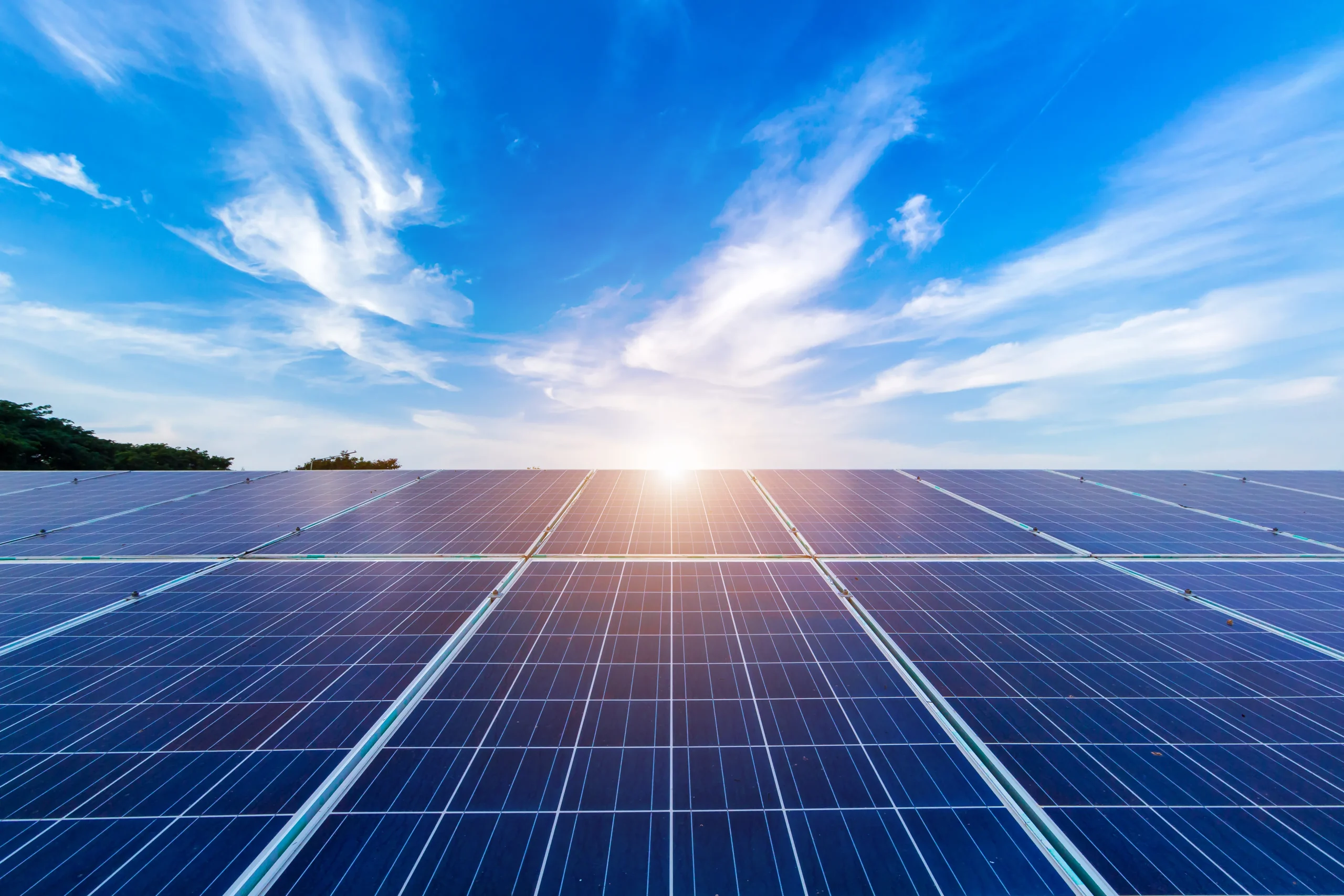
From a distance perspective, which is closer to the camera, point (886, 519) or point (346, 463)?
point (886, 519)

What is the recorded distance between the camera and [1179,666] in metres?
7.62

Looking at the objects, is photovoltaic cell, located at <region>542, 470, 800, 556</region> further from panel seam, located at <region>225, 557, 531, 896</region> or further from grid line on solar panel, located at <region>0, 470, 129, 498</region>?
grid line on solar panel, located at <region>0, 470, 129, 498</region>

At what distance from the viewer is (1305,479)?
20.9m

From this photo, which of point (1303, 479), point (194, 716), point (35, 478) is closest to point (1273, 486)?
point (1303, 479)

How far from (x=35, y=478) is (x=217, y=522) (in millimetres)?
17479

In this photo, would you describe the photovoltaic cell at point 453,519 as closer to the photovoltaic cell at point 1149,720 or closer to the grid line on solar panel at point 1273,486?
the photovoltaic cell at point 1149,720

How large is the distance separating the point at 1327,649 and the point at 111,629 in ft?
78.7

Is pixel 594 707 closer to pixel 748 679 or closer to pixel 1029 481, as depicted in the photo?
pixel 748 679

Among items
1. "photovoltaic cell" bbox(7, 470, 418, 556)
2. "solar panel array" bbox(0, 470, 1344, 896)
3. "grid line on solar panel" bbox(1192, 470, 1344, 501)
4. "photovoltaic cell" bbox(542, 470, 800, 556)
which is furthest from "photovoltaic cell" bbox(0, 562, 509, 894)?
"grid line on solar panel" bbox(1192, 470, 1344, 501)

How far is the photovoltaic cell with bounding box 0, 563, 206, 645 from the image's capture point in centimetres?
915

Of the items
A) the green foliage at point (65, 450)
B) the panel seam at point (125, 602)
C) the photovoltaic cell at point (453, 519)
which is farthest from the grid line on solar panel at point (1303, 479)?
the green foliage at point (65, 450)

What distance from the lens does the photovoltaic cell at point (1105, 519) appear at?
41.8ft

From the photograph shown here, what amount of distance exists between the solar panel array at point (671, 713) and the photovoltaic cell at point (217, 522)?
0.73ft

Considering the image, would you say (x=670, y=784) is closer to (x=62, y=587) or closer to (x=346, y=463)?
(x=62, y=587)
